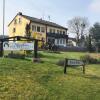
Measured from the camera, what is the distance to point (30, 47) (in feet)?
64.1

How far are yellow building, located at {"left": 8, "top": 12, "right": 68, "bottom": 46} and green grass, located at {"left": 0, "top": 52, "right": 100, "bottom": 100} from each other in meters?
53.5

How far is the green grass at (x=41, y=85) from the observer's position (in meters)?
11.7

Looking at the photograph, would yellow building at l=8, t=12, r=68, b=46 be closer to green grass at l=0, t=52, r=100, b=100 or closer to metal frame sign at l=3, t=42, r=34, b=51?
metal frame sign at l=3, t=42, r=34, b=51

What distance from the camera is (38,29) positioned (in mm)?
75375

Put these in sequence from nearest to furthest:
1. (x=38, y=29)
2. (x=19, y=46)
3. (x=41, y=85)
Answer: (x=41, y=85)
(x=19, y=46)
(x=38, y=29)

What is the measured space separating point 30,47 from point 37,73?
187 inches

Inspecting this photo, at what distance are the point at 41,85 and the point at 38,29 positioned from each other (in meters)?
62.8

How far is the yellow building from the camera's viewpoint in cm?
7350

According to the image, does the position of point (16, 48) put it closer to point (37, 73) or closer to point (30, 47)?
point (30, 47)

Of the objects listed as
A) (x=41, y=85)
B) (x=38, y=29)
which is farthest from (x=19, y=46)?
(x=38, y=29)

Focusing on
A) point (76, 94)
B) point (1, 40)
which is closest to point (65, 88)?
point (76, 94)

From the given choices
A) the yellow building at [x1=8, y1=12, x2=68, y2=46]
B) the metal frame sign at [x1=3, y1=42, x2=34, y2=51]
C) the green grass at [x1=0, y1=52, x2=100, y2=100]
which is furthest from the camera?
the yellow building at [x1=8, y1=12, x2=68, y2=46]

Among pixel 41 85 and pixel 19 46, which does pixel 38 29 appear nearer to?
pixel 19 46

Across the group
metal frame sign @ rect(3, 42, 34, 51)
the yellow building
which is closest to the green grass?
metal frame sign @ rect(3, 42, 34, 51)
